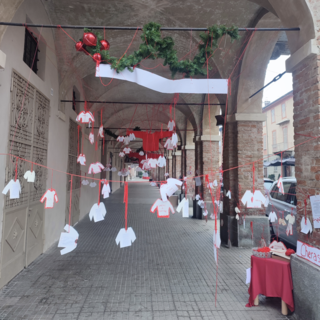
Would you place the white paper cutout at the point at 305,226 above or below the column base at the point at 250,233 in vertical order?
above

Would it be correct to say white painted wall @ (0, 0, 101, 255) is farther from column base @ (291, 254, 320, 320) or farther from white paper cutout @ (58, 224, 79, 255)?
column base @ (291, 254, 320, 320)

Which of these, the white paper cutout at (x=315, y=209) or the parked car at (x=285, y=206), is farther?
the parked car at (x=285, y=206)

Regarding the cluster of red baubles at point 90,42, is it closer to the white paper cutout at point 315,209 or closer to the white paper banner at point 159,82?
the white paper banner at point 159,82

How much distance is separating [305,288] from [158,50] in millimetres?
3411

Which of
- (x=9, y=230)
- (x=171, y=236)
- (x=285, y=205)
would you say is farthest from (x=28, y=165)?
(x=285, y=205)

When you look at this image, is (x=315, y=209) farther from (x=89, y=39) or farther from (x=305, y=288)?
(x=89, y=39)

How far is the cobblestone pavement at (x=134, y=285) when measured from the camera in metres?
2.97

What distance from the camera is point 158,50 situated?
308 cm

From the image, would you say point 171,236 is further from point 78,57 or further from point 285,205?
point 78,57

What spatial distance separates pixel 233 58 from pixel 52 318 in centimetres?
599

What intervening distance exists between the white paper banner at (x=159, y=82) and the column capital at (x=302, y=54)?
3.23 feet

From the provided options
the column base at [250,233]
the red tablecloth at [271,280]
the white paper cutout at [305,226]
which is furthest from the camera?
the column base at [250,233]

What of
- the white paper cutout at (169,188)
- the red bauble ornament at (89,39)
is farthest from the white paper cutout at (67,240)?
the red bauble ornament at (89,39)

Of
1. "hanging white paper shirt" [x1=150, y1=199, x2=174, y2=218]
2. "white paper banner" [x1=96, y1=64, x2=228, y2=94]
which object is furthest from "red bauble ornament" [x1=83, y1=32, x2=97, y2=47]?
"hanging white paper shirt" [x1=150, y1=199, x2=174, y2=218]
